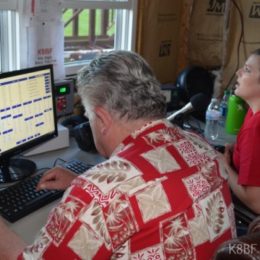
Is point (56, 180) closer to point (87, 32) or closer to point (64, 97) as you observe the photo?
point (64, 97)

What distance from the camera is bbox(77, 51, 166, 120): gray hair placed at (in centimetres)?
98

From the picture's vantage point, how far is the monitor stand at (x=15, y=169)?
1509mm

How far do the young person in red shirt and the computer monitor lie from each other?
821 millimetres

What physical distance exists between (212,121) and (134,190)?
158 centimetres

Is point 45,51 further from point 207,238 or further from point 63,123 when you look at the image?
point 207,238

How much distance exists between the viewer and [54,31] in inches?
78.0

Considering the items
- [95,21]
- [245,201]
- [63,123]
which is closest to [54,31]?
[63,123]

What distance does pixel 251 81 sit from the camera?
6.28 ft

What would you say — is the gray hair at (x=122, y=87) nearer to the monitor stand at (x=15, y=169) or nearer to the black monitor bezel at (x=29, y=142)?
the black monitor bezel at (x=29, y=142)

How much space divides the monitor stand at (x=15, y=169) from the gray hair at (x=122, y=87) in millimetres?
636

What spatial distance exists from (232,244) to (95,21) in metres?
3.35

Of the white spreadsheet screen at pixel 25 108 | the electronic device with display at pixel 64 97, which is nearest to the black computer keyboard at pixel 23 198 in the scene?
the white spreadsheet screen at pixel 25 108

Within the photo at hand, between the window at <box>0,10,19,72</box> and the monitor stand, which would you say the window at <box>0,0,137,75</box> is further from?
the monitor stand

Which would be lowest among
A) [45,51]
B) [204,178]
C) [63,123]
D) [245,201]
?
[245,201]
